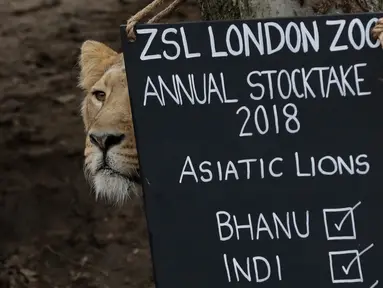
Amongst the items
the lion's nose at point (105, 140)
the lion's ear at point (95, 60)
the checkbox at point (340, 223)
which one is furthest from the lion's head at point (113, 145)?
the checkbox at point (340, 223)

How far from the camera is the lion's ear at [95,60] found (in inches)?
97.9

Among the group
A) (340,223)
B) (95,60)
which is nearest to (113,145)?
(95,60)

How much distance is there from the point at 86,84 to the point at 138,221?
6.58ft

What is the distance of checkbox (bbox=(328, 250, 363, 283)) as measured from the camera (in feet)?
6.20

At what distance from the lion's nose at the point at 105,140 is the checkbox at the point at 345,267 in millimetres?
579

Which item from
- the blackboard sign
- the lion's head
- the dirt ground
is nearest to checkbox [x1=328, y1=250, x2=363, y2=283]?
the blackboard sign

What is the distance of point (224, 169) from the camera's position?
1880 millimetres

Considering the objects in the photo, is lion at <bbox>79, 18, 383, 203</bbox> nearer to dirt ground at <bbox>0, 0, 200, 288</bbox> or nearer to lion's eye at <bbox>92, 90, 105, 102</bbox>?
lion's eye at <bbox>92, 90, 105, 102</bbox>

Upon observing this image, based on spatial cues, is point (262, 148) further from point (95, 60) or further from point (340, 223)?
point (95, 60)

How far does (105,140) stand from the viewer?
220 centimetres

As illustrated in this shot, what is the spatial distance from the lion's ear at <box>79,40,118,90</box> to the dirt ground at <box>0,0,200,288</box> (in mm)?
1939

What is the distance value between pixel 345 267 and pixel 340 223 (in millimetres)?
89

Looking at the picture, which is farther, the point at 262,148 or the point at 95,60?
the point at 95,60

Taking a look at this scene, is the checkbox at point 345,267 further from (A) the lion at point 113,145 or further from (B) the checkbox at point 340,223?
(A) the lion at point 113,145
